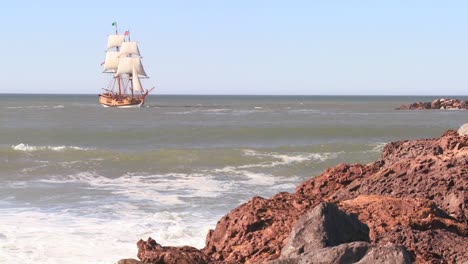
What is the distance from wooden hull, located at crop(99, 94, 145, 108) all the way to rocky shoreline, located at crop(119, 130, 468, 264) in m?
81.8

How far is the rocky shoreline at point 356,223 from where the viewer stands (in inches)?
180

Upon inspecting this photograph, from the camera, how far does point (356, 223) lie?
494cm

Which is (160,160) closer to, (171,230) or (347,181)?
(171,230)

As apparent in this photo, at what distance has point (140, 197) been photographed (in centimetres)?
1352

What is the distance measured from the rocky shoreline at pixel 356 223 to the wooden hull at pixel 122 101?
81.8 m

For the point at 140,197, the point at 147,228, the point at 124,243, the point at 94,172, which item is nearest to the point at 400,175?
the point at 124,243

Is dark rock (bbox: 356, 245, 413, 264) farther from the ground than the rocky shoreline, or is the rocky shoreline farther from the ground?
dark rock (bbox: 356, 245, 413, 264)

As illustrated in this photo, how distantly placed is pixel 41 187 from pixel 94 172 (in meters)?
3.90

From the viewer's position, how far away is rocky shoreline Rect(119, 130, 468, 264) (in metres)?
4.57
